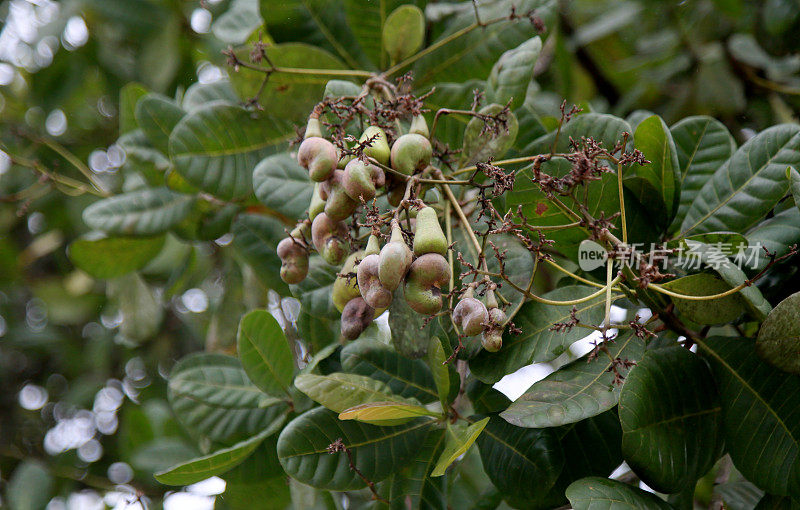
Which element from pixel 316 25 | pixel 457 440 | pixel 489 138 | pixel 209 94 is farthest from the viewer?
pixel 209 94

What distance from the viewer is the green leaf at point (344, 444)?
3.51 ft

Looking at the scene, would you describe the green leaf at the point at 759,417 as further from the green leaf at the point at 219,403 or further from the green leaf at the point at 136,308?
the green leaf at the point at 136,308

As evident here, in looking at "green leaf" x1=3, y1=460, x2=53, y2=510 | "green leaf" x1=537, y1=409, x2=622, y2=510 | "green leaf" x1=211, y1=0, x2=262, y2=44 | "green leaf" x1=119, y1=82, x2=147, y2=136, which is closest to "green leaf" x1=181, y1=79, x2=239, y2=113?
"green leaf" x1=211, y1=0, x2=262, y2=44

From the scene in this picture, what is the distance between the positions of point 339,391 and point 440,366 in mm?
147

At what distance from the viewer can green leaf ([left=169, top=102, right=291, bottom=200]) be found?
137 cm

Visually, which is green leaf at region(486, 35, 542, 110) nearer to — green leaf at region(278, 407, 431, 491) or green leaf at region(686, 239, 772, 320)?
green leaf at region(686, 239, 772, 320)

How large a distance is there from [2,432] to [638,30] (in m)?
3.16

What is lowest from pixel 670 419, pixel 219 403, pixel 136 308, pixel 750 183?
pixel 136 308

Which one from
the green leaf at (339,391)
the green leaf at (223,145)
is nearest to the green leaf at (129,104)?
the green leaf at (223,145)

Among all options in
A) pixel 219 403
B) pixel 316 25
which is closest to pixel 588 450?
pixel 219 403

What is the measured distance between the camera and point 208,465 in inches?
46.3

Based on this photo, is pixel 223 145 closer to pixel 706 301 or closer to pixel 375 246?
pixel 375 246

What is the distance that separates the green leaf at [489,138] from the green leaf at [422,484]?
437mm

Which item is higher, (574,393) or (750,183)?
(750,183)
